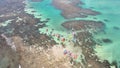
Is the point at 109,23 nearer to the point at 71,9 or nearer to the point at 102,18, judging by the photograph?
the point at 102,18

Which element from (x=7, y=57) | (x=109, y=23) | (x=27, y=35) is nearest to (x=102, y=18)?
(x=109, y=23)

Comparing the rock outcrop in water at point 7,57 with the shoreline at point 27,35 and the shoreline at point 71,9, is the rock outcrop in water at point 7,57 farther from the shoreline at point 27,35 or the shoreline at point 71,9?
the shoreline at point 71,9

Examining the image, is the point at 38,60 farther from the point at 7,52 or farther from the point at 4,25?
the point at 4,25

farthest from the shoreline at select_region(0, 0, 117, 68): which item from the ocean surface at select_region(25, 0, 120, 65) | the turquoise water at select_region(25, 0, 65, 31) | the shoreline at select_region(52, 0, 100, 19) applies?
the turquoise water at select_region(25, 0, 65, 31)

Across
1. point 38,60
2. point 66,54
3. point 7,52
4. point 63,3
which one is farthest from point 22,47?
point 63,3

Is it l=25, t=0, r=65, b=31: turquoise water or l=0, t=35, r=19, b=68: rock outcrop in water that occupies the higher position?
l=0, t=35, r=19, b=68: rock outcrop in water

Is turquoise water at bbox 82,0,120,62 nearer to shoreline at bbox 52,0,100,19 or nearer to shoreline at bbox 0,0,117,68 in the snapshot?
shoreline at bbox 0,0,117,68

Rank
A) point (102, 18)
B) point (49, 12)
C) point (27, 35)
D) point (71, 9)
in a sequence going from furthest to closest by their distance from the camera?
1. point (71, 9)
2. point (49, 12)
3. point (102, 18)
4. point (27, 35)
